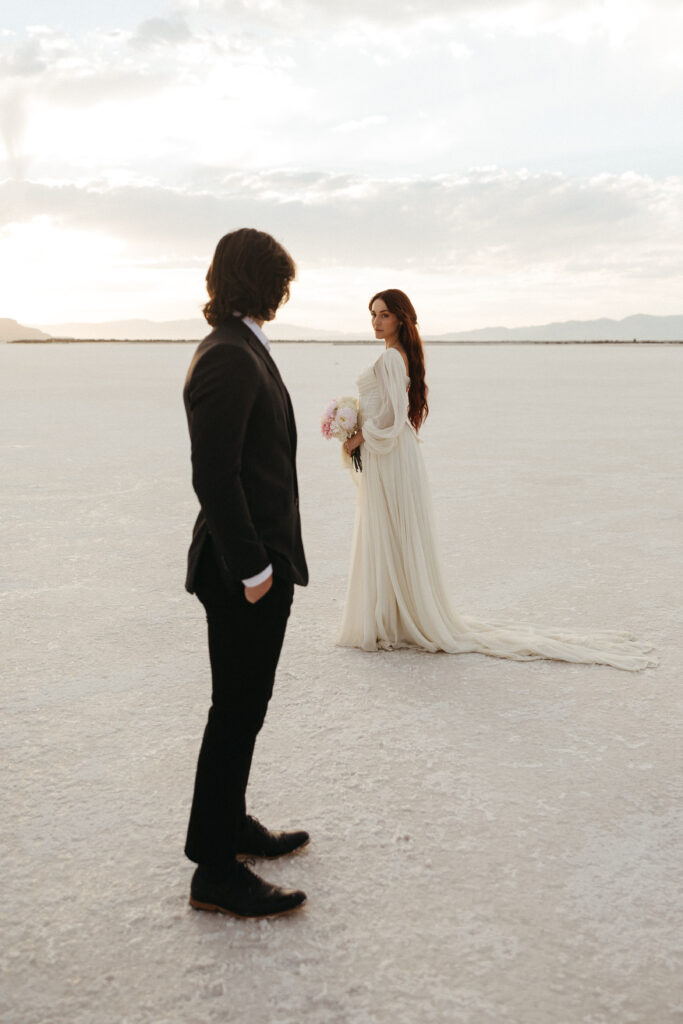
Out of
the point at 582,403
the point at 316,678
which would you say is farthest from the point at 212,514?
the point at 582,403

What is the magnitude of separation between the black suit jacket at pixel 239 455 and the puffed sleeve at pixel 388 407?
2420mm

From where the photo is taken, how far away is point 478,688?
4.46m

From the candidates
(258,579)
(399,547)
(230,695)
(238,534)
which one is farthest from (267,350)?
(399,547)

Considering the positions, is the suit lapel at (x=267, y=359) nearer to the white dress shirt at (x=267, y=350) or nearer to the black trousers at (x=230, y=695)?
the white dress shirt at (x=267, y=350)

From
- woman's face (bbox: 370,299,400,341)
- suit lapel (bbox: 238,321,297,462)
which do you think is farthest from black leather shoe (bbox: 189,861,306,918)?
woman's face (bbox: 370,299,400,341)

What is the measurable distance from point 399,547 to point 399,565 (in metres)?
0.10

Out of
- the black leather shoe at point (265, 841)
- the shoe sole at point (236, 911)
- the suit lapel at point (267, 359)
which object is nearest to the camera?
the suit lapel at point (267, 359)

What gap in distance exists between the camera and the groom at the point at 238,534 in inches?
95.7

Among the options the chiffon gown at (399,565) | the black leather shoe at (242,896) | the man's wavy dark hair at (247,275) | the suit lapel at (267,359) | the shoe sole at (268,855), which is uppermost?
the man's wavy dark hair at (247,275)

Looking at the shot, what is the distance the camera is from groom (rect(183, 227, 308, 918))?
7.97 ft

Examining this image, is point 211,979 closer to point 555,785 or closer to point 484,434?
point 555,785

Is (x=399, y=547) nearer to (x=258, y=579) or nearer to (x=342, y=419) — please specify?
(x=342, y=419)

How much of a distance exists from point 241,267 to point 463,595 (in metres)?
3.88

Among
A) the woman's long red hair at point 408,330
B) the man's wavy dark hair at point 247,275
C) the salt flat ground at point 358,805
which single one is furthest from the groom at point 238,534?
the woman's long red hair at point 408,330
